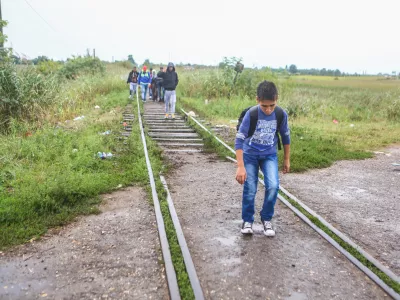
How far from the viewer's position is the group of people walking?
1209 centimetres

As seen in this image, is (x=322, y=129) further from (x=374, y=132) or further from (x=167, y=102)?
(x=167, y=102)

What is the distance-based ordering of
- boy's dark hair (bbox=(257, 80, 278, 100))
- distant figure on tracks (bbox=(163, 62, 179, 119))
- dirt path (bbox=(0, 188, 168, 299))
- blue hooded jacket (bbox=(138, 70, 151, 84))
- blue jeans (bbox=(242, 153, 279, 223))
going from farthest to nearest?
blue hooded jacket (bbox=(138, 70, 151, 84)), distant figure on tracks (bbox=(163, 62, 179, 119)), blue jeans (bbox=(242, 153, 279, 223)), boy's dark hair (bbox=(257, 80, 278, 100)), dirt path (bbox=(0, 188, 168, 299))

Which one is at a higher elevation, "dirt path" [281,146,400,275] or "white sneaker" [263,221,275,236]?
"white sneaker" [263,221,275,236]

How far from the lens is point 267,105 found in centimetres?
388

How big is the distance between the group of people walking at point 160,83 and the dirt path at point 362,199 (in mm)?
6138

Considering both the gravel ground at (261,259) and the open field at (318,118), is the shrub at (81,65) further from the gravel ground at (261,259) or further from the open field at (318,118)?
the gravel ground at (261,259)

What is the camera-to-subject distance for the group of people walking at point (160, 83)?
12094 mm

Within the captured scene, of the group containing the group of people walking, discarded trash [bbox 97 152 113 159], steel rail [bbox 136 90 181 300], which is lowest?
steel rail [bbox 136 90 181 300]

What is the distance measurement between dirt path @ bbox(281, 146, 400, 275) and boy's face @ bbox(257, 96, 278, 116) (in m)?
1.81

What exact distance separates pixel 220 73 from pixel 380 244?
15.8 metres

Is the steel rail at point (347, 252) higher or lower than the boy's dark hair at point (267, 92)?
lower

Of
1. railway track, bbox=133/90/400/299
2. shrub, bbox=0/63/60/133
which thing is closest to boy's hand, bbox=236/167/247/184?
railway track, bbox=133/90/400/299

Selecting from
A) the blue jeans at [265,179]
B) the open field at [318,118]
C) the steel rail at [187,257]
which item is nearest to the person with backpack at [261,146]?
the blue jeans at [265,179]

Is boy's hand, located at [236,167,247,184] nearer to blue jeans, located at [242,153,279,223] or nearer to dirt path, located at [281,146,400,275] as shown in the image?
blue jeans, located at [242,153,279,223]
